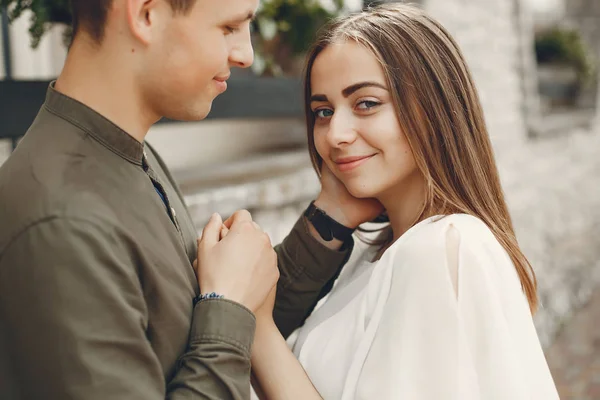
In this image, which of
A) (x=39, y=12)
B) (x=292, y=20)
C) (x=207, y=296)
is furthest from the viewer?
(x=292, y=20)

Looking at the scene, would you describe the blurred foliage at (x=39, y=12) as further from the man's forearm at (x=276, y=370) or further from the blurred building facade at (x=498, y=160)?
the man's forearm at (x=276, y=370)

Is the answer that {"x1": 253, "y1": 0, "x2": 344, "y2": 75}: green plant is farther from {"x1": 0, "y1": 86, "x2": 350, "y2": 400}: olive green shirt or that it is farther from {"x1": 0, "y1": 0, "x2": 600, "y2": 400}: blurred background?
{"x1": 0, "y1": 86, "x2": 350, "y2": 400}: olive green shirt

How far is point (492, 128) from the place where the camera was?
19.0 ft

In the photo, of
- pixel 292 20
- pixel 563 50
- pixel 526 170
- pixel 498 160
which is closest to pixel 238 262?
pixel 292 20

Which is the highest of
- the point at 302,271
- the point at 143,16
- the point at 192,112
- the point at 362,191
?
the point at 143,16

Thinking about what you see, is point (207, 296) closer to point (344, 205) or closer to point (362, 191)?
point (362, 191)

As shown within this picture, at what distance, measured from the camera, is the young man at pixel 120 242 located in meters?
0.97

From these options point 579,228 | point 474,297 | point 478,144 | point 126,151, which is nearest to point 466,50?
point 579,228

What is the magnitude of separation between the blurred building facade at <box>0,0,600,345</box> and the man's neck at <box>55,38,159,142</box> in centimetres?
170

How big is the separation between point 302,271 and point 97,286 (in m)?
1.00

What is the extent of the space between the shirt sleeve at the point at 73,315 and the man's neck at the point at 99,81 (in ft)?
0.83

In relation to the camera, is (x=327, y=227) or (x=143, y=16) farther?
(x=327, y=227)

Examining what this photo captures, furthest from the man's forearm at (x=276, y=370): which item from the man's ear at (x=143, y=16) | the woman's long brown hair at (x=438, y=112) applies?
the man's ear at (x=143, y=16)

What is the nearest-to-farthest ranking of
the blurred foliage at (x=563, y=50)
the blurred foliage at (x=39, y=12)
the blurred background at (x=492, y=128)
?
the blurred foliage at (x=39, y=12)
the blurred background at (x=492, y=128)
the blurred foliage at (x=563, y=50)
